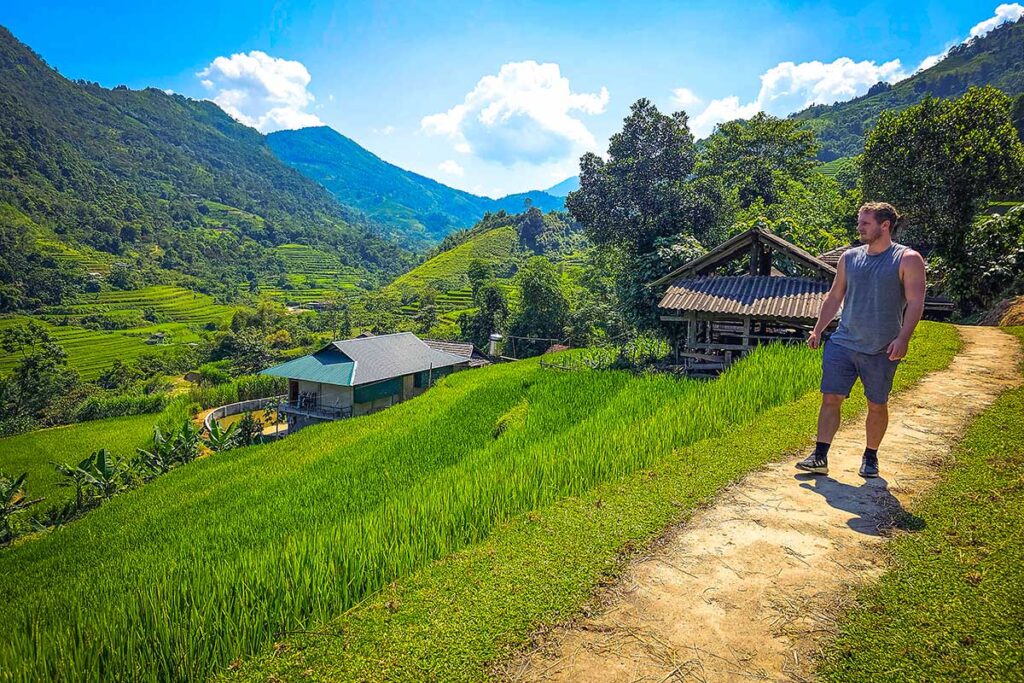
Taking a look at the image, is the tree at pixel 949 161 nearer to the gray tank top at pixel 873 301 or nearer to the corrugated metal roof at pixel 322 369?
the gray tank top at pixel 873 301

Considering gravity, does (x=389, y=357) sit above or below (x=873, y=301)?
below

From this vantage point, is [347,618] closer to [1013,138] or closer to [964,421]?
[964,421]

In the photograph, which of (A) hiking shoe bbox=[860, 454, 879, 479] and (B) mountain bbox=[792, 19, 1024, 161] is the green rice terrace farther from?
(B) mountain bbox=[792, 19, 1024, 161]

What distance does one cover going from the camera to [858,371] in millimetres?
3699

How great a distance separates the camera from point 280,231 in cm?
14300

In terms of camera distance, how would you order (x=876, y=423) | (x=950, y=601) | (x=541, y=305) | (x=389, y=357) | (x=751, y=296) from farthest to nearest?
(x=541, y=305), (x=389, y=357), (x=751, y=296), (x=876, y=423), (x=950, y=601)

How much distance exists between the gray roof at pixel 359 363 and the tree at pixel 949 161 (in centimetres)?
2645

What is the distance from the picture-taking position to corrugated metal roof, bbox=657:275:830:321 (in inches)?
426

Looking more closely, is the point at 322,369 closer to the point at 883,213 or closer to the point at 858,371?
the point at 858,371

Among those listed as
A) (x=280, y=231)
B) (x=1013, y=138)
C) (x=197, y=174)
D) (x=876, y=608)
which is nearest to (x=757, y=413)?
(x=876, y=608)

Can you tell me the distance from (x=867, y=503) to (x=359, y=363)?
1013 inches

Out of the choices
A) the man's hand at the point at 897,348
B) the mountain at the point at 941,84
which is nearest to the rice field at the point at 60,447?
the man's hand at the point at 897,348

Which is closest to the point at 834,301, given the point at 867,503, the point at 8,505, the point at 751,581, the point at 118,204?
the point at 867,503

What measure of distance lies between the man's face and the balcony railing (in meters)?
25.0
